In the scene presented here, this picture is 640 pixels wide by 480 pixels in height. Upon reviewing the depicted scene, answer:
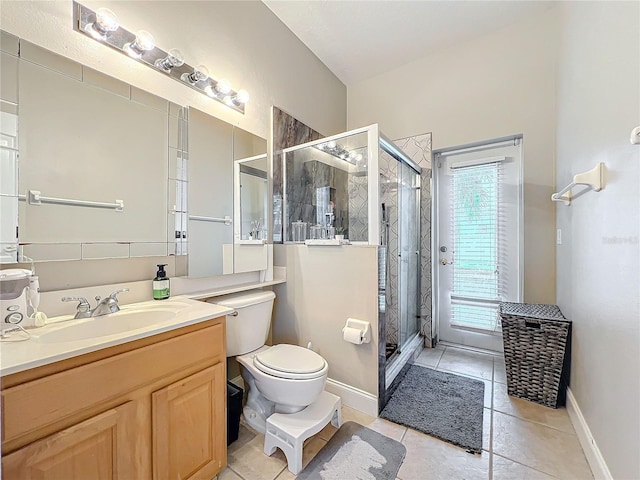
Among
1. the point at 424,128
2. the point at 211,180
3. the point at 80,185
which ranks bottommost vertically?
the point at 80,185

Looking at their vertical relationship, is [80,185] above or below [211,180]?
below

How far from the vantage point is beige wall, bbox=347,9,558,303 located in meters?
2.30

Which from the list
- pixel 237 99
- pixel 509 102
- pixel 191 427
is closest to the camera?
pixel 191 427

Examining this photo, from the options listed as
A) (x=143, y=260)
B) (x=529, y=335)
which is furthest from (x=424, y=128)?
(x=143, y=260)

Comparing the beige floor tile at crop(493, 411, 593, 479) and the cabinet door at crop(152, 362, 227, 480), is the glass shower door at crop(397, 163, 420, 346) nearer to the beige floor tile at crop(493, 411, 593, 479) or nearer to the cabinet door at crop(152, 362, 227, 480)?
the beige floor tile at crop(493, 411, 593, 479)

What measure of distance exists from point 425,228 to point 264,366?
6.91ft


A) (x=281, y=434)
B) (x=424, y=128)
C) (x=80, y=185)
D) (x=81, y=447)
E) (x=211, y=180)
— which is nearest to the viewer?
(x=81, y=447)

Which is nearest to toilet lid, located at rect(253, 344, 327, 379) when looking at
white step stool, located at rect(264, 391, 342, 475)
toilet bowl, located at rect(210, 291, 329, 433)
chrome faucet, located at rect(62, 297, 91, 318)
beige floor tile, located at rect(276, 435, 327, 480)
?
toilet bowl, located at rect(210, 291, 329, 433)

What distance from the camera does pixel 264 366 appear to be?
152 centimetres

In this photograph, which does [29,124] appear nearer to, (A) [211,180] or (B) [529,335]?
(A) [211,180]

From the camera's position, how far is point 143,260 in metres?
1.46

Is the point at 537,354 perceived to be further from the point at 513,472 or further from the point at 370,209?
the point at 370,209

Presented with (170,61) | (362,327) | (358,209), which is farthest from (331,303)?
(170,61)

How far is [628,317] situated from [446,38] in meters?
2.65
